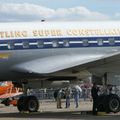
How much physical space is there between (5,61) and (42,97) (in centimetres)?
2317

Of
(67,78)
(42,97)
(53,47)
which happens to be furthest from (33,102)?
(42,97)

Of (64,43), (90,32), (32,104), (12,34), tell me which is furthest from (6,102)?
(90,32)

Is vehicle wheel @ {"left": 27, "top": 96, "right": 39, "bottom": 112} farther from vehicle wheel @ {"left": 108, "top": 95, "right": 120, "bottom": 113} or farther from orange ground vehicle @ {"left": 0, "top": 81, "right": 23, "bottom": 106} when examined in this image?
orange ground vehicle @ {"left": 0, "top": 81, "right": 23, "bottom": 106}

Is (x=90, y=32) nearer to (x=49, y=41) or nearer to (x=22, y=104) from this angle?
(x=49, y=41)

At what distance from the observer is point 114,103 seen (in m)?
21.2

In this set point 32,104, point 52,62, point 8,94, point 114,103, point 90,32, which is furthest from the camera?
point 8,94

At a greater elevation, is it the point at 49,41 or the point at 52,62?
the point at 49,41

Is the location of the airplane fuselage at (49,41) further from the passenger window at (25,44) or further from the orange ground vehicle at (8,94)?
the orange ground vehicle at (8,94)

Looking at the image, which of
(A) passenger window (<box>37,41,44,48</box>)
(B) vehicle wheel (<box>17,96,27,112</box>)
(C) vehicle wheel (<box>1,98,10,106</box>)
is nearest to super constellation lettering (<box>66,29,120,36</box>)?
(A) passenger window (<box>37,41,44,48</box>)

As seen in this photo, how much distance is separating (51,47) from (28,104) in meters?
3.97

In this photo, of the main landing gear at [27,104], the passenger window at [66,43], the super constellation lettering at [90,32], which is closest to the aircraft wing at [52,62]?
the passenger window at [66,43]

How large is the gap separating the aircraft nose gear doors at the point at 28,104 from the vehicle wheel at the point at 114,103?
4.62 metres

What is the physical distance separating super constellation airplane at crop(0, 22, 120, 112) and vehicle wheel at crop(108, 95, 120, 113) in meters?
1.21

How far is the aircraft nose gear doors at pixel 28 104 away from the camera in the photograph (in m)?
24.1
